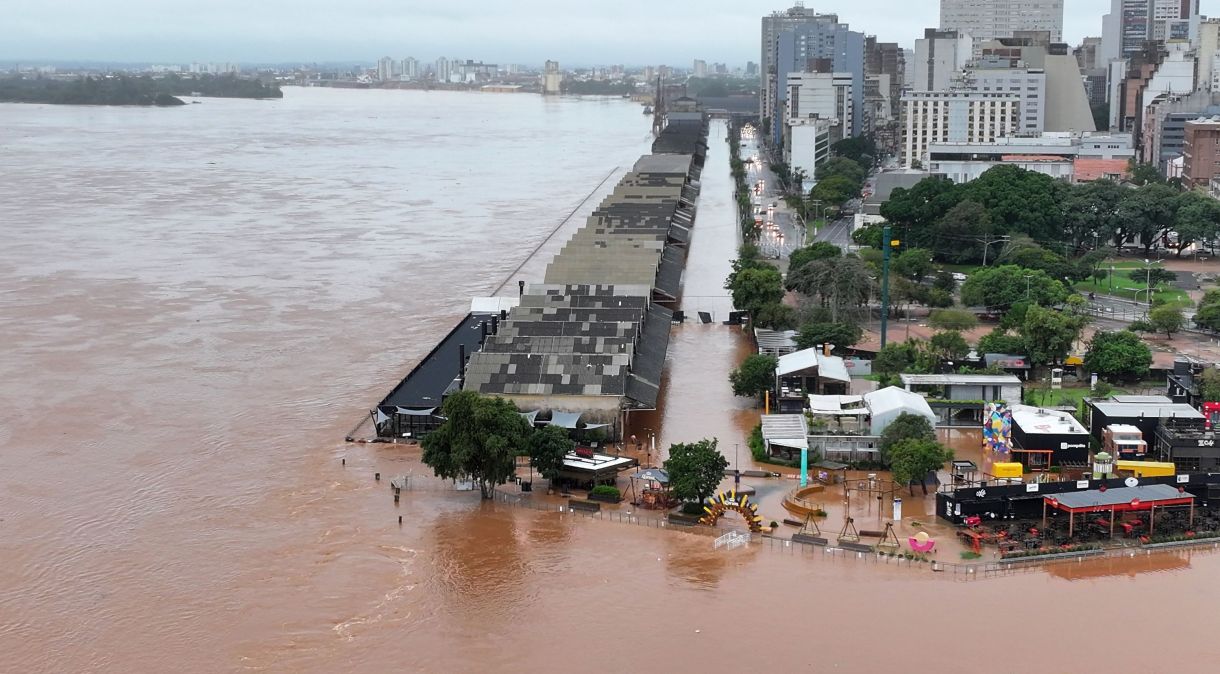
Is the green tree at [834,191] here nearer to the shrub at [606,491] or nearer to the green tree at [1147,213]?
the green tree at [1147,213]

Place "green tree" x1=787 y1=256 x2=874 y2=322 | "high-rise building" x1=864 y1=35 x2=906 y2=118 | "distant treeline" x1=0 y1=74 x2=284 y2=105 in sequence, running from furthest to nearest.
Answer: "distant treeline" x1=0 y1=74 x2=284 y2=105
"high-rise building" x1=864 y1=35 x2=906 y2=118
"green tree" x1=787 y1=256 x2=874 y2=322

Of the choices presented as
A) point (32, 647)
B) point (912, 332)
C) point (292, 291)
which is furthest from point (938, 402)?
point (292, 291)

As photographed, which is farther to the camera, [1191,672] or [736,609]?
[736,609]

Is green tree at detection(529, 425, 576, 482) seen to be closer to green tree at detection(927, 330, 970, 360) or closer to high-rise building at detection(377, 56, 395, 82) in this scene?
green tree at detection(927, 330, 970, 360)

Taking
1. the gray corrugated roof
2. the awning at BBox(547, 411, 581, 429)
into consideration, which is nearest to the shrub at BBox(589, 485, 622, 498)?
the awning at BBox(547, 411, 581, 429)

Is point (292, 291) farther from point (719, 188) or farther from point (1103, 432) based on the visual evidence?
point (719, 188)

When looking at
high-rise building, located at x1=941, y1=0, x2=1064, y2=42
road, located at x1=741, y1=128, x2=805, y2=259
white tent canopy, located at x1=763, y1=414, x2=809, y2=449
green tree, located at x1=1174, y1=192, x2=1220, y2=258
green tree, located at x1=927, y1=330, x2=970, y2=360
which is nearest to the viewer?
white tent canopy, located at x1=763, y1=414, x2=809, y2=449

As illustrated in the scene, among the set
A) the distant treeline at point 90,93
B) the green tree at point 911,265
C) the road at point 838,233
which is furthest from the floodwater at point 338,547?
the distant treeline at point 90,93
